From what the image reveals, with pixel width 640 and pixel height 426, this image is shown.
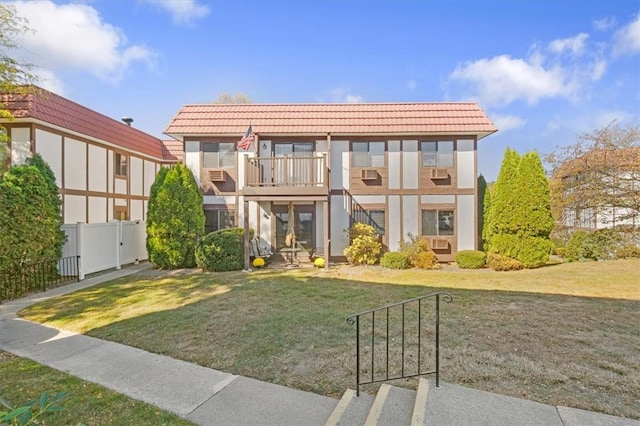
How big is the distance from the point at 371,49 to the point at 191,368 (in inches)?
462

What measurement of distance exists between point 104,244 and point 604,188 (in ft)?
61.8

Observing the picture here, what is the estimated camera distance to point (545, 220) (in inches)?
463

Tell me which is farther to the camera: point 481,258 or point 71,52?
point 481,258

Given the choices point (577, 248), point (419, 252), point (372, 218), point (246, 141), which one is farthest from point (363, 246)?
point (577, 248)

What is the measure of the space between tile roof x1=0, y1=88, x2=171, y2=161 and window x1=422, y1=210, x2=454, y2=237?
561 inches

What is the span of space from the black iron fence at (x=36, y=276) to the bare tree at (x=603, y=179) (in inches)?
735

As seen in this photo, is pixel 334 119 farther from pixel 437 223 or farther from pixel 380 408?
pixel 380 408

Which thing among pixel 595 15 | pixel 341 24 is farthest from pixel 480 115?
pixel 341 24

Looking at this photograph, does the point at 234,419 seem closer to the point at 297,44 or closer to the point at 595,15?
the point at 297,44

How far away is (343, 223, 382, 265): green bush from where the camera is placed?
41.3 feet

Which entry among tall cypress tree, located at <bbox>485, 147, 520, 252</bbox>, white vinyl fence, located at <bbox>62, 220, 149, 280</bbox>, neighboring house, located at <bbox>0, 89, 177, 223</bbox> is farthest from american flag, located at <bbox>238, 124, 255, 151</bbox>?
tall cypress tree, located at <bbox>485, 147, 520, 252</bbox>

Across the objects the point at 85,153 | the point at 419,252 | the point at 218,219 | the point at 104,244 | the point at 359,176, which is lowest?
the point at 419,252

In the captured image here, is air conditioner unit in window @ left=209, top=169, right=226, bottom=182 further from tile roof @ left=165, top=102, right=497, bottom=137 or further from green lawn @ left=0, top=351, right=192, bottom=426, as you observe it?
green lawn @ left=0, top=351, right=192, bottom=426

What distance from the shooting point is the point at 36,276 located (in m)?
9.30
